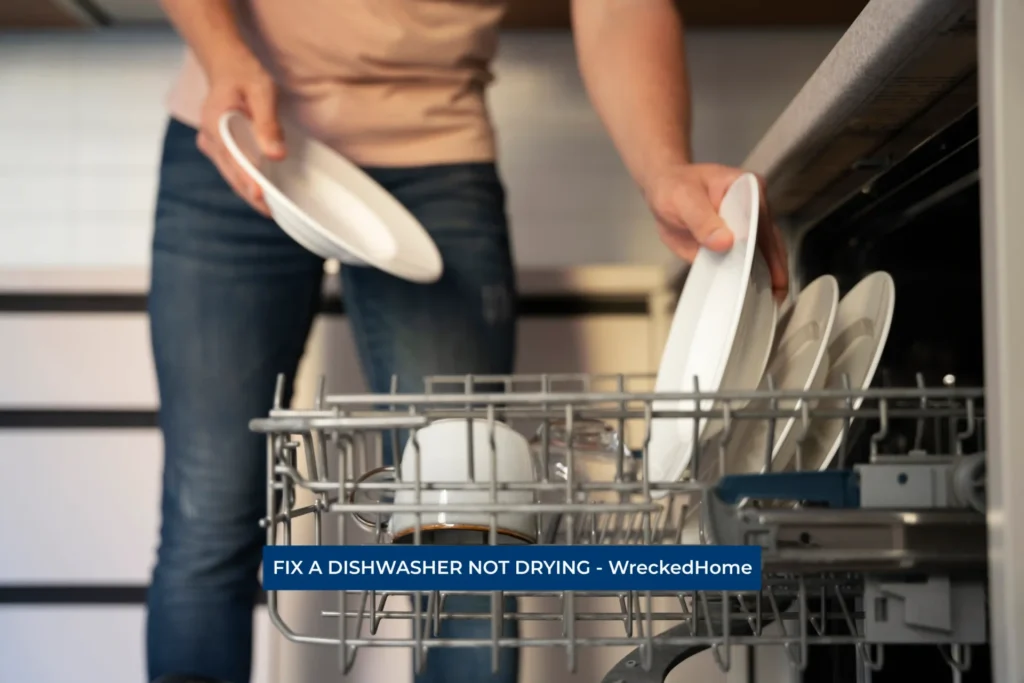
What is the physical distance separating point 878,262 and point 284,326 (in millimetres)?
640

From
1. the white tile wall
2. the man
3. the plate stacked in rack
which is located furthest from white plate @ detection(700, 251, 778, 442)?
the white tile wall

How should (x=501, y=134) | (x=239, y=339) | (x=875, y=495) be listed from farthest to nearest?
1. (x=501, y=134)
2. (x=239, y=339)
3. (x=875, y=495)

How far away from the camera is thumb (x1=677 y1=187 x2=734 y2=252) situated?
0.58 metres

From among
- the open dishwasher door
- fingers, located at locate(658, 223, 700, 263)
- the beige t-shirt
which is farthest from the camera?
the beige t-shirt

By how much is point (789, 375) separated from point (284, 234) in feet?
2.11

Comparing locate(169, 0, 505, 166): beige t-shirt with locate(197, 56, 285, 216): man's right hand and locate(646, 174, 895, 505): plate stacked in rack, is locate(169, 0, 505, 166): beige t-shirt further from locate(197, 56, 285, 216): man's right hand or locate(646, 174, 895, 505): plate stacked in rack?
locate(646, 174, 895, 505): plate stacked in rack

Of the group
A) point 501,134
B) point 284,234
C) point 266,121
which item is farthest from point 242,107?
point 501,134

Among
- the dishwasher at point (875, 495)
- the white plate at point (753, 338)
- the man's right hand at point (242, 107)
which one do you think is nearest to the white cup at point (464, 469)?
the dishwasher at point (875, 495)

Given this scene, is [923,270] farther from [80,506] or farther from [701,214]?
[80,506]

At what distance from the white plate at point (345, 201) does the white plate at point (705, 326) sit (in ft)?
0.91

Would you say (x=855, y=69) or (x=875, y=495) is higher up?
(x=855, y=69)

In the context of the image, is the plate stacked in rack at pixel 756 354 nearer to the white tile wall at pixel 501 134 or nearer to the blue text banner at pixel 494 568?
the blue text banner at pixel 494 568

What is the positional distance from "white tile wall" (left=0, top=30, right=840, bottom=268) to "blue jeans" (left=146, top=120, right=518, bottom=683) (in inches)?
11.6

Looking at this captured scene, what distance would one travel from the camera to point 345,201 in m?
0.98
